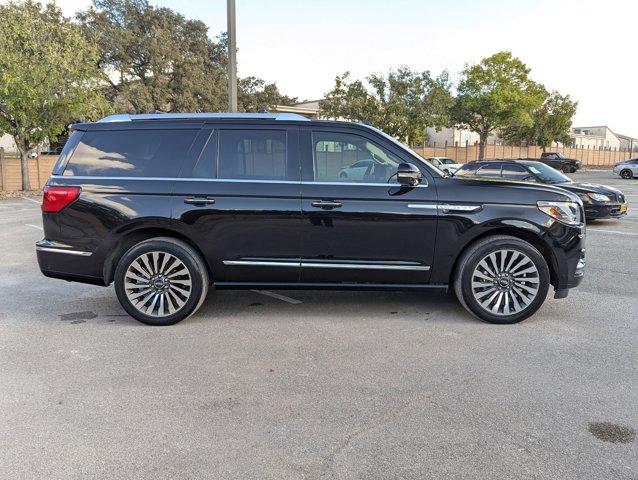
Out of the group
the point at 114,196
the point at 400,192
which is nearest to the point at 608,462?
the point at 400,192

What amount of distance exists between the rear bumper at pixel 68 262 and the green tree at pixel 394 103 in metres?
26.8

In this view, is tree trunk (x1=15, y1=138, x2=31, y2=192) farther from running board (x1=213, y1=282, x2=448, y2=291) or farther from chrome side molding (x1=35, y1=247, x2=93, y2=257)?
running board (x1=213, y1=282, x2=448, y2=291)

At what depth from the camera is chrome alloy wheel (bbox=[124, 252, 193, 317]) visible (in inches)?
194

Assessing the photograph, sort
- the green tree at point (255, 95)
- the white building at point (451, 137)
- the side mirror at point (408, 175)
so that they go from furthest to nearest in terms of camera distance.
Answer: the white building at point (451, 137) < the green tree at point (255, 95) < the side mirror at point (408, 175)

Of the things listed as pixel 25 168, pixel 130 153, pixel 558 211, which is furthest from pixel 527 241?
pixel 25 168

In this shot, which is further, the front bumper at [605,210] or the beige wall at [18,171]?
the beige wall at [18,171]

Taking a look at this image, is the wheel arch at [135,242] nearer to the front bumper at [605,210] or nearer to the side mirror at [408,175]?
the side mirror at [408,175]

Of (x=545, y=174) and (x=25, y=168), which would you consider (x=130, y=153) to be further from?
(x=25, y=168)

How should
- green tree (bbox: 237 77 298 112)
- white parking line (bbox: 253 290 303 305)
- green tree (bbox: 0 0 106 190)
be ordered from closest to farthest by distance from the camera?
white parking line (bbox: 253 290 303 305)
green tree (bbox: 0 0 106 190)
green tree (bbox: 237 77 298 112)

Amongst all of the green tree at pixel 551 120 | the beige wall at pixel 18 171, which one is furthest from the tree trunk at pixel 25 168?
the green tree at pixel 551 120

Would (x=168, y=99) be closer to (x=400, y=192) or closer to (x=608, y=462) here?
(x=400, y=192)

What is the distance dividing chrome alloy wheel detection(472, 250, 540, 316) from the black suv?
11mm

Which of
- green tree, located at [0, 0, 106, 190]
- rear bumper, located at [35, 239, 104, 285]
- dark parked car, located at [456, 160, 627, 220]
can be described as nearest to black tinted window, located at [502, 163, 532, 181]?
dark parked car, located at [456, 160, 627, 220]

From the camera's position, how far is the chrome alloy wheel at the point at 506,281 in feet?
16.1
